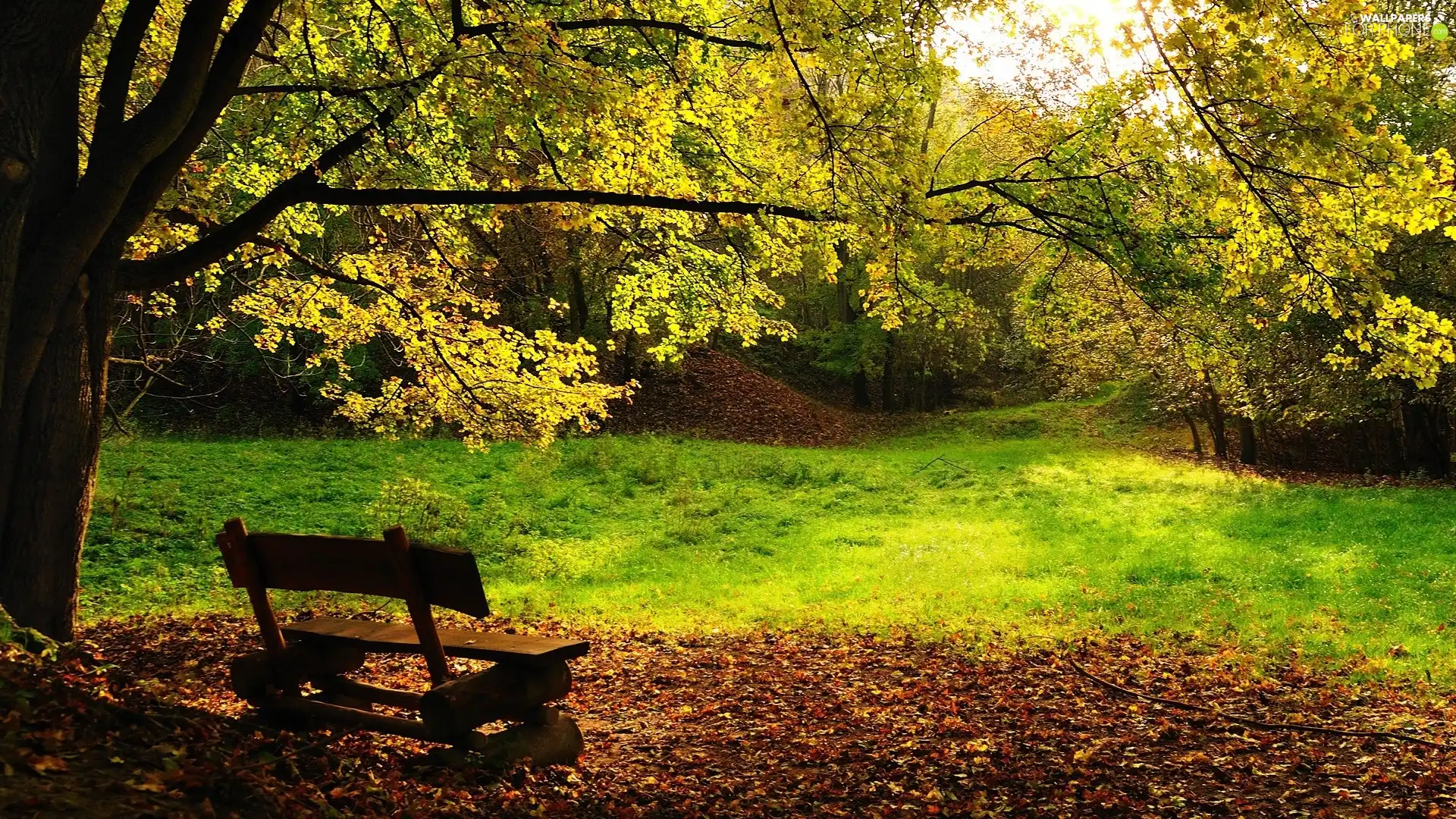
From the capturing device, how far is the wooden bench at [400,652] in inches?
182

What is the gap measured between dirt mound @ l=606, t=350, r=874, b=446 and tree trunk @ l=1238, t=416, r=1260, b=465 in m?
10.9

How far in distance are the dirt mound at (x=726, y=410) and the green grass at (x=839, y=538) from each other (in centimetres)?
418

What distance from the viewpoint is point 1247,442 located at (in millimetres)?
23609

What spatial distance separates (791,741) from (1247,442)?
21.5 meters

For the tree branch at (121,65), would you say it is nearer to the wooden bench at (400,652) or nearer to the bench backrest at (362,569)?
the wooden bench at (400,652)

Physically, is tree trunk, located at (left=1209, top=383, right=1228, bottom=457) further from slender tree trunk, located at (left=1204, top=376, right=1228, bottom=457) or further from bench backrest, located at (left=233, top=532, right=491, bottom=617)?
bench backrest, located at (left=233, top=532, right=491, bottom=617)

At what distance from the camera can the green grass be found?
10.4 m

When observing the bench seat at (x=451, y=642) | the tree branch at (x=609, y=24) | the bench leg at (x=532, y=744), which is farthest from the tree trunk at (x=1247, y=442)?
the bench seat at (x=451, y=642)

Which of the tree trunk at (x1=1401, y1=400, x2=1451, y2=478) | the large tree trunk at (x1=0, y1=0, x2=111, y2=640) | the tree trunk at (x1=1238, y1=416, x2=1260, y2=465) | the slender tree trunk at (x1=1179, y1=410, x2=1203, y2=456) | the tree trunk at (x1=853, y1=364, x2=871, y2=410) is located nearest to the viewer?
the large tree trunk at (x1=0, y1=0, x2=111, y2=640)

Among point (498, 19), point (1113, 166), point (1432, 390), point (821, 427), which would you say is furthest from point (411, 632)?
point (821, 427)

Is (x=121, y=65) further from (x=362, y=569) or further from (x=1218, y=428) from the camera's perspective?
(x=1218, y=428)

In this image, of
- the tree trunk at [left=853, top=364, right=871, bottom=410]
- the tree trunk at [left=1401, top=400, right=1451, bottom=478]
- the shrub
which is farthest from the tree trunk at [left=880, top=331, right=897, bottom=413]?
the shrub

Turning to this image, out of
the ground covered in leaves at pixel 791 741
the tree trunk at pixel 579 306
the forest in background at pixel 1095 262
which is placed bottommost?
the ground covered in leaves at pixel 791 741

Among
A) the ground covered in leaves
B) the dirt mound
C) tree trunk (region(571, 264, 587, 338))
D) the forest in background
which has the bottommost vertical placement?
the ground covered in leaves
